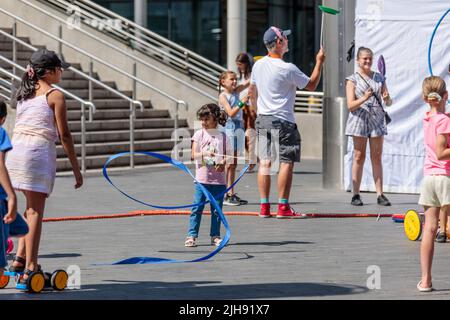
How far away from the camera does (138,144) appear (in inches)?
798

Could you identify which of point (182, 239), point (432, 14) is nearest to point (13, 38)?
point (432, 14)

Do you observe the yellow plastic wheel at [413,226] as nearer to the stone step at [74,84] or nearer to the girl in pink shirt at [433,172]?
the girl in pink shirt at [433,172]

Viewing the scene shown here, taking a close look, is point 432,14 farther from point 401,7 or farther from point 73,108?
point 73,108

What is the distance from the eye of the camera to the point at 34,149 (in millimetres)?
8289

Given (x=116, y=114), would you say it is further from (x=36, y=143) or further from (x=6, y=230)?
(x=6, y=230)

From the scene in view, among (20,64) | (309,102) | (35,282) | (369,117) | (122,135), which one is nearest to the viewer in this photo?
(35,282)

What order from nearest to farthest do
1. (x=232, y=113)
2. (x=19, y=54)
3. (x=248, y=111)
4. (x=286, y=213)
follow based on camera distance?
(x=286, y=213)
(x=232, y=113)
(x=248, y=111)
(x=19, y=54)

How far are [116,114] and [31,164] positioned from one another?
1285cm

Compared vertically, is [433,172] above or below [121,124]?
below

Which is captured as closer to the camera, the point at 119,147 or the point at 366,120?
the point at 366,120

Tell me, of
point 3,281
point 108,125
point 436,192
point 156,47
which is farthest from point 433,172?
point 156,47

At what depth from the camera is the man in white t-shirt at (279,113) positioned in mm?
12406

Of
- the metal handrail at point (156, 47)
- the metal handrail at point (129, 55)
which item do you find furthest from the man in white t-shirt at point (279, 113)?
the metal handrail at point (156, 47)

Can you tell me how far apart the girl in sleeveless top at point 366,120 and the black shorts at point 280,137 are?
130cm
